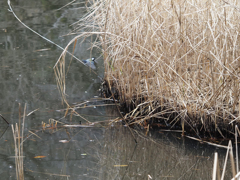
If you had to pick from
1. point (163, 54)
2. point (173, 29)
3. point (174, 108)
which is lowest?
point (174, 108)

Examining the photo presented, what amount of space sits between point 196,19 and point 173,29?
235 mm

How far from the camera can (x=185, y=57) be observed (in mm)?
3170

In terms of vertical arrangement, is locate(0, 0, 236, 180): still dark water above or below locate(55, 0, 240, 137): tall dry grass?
below

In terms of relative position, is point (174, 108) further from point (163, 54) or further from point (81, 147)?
point (81, 147)

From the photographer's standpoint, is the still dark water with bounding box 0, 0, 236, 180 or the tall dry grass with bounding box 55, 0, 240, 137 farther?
the tall dry grass with bounding box 55, 0, 240, 137

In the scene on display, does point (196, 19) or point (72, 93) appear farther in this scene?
point (72, 93)

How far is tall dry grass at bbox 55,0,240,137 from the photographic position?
299 cm

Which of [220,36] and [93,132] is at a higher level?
[220,36]

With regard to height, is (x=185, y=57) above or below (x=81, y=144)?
above

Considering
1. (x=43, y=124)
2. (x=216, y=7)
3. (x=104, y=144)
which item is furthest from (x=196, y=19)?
(x=43, y=124)

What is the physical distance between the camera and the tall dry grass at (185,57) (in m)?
2.99

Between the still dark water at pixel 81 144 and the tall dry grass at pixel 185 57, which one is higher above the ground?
the tall dry grass at pixel 185 57

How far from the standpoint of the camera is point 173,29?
328 centimetres

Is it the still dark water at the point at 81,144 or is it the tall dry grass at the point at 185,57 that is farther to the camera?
the tall dry grass at the point at 185,57
